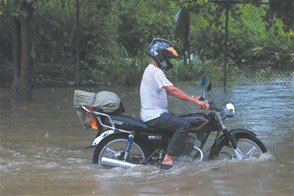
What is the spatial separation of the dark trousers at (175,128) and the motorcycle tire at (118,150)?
15.6 inches

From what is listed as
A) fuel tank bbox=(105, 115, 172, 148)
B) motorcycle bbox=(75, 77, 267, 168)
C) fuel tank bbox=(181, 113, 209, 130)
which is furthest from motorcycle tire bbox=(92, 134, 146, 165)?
fuel tank bbox=(181, 113, 209, 130)

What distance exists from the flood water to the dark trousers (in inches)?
10.8

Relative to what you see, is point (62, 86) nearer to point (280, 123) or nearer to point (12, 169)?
point (280, 123)

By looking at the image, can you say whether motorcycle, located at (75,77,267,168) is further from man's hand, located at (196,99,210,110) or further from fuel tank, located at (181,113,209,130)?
man's hand, located at (196,99,210,110)

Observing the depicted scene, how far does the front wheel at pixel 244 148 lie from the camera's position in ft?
23.4

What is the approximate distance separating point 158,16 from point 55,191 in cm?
1357

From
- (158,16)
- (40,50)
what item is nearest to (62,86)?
(40,50)

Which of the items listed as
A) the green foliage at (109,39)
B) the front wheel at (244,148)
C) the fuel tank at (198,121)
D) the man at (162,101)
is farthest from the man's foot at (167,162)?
the green foliage at (109,39)

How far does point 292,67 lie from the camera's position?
61.7 feet

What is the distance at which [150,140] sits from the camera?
7.07 m

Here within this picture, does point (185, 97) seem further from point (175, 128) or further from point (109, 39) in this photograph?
point (109, 39)

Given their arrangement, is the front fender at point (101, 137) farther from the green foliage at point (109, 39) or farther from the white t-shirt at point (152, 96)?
the green foliage at point (109, 39)

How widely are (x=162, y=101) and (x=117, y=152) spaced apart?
0.88 metres

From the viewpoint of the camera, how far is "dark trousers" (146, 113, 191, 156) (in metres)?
6.83
